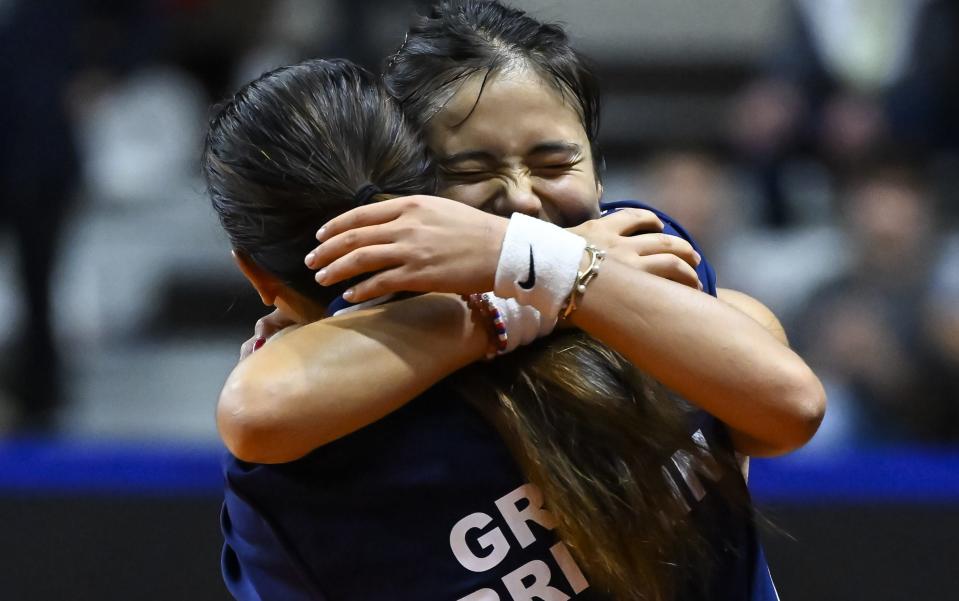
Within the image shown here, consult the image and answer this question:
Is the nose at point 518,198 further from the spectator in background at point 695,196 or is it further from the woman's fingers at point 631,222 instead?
the spectator in background at point 695,196

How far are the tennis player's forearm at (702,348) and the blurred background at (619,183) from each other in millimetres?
1364

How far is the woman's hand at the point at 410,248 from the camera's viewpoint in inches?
39.8

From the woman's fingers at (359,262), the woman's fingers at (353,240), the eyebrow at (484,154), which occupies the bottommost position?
the woman's fingers at (359,262)

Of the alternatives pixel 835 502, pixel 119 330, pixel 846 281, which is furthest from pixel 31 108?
pixel 835 502

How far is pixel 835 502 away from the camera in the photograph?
2.02m

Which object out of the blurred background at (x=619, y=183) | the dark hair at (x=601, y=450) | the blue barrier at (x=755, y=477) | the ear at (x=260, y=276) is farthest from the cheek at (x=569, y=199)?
the blurred background at (x=619, y=183)

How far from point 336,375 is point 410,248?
0.12m

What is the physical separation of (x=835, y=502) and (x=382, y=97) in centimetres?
122

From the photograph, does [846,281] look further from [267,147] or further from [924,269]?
[267,147]

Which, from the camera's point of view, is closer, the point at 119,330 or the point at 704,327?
the point at 704,327

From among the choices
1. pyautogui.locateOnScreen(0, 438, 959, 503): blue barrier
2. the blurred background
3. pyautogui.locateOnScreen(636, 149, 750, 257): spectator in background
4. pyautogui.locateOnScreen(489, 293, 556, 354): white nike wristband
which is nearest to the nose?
pyautogui.locateOnScreen(489, 293, 556, 354): white nike wristband

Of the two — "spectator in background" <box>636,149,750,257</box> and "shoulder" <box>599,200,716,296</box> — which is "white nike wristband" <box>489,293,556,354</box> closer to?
"shoulder" <box>599,200,716,296</box>

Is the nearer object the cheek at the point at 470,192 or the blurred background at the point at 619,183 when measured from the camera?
the cheek at the point at 470,192

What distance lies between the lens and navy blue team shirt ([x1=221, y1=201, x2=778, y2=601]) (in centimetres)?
108
